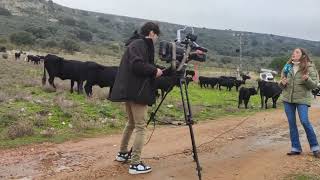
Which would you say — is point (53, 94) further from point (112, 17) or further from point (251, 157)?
point (112, 17)

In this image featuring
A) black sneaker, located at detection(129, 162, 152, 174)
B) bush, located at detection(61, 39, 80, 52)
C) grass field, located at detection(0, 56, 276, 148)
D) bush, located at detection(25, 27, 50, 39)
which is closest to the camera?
black sneaker, located at detection(129, 162, 152, 174)

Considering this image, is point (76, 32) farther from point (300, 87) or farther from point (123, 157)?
point (123, 157)

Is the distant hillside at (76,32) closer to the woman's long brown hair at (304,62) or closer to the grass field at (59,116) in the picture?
the grass field at (59,116)

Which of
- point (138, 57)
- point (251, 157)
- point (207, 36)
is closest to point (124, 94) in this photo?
point (138, 57)

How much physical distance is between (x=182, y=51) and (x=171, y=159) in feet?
7.50

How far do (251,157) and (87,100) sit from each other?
8800 mm

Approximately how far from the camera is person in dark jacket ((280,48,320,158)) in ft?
33.4

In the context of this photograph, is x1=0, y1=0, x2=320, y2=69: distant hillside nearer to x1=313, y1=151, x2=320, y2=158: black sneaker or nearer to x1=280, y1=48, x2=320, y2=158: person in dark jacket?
x1=280, y1=48, x2=320, y2=158: person in dark jacket

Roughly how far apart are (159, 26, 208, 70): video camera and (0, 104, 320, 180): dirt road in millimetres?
1820

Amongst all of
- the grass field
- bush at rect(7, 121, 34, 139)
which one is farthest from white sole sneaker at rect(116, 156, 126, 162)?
bush at rect(7, 121, 34, 139)

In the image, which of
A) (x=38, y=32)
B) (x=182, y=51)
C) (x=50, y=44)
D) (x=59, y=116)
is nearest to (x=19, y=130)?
(x=59, y=116)

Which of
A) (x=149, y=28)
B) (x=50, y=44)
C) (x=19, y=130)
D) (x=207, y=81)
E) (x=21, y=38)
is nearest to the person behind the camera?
(x=149, y=28)

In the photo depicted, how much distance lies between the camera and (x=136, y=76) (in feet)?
27.7

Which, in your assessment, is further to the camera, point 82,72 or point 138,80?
point 82,72
